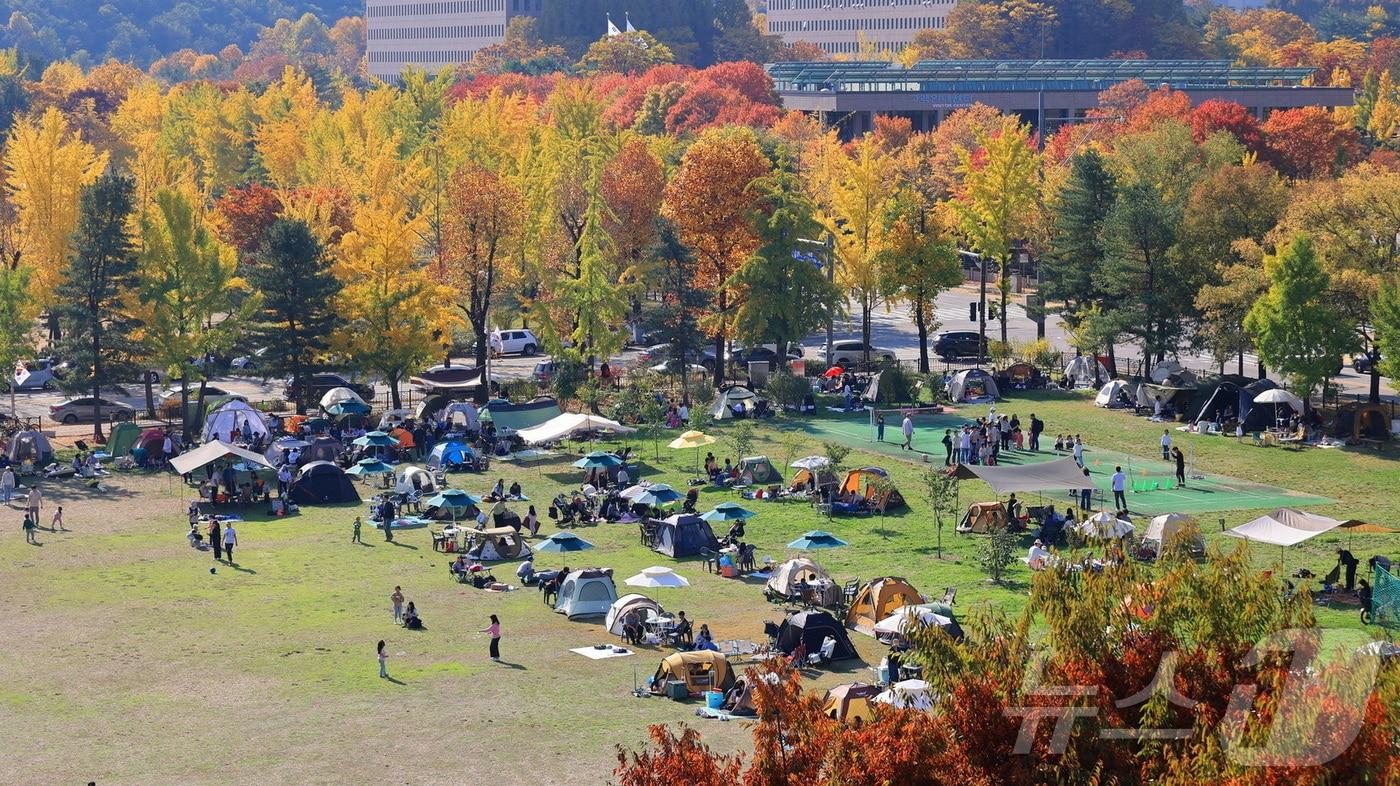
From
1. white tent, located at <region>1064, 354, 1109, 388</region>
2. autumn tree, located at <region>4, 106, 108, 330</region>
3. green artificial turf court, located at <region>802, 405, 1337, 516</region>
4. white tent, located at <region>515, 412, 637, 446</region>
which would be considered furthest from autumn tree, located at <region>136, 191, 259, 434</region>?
white tent, located at <region>1064, 354, 1109, 388</region>

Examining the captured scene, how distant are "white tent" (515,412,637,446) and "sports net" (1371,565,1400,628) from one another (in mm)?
25463

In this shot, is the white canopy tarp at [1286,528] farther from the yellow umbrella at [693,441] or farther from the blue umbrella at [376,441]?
the blue umbrella at [376,441]

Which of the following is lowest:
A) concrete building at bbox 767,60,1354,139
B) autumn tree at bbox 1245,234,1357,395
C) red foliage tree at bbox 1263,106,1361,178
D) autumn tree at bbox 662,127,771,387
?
autumn tree at bbox 1245,234,1357,395

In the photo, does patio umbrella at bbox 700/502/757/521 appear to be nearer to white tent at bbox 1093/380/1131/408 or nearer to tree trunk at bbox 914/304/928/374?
white tent at bbox 1093/380/1131/408

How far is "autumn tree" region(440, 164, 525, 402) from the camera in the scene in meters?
70.1

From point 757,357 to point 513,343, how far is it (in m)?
13.6

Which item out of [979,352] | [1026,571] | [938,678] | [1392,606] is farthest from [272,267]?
[938,678]

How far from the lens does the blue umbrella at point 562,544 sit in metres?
43.5

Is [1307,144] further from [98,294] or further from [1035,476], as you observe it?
[98,294]

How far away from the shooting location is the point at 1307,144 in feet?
356

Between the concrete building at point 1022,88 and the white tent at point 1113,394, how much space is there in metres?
73.9

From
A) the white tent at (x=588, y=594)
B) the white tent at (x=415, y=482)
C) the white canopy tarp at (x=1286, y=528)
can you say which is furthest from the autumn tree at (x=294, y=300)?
the white canopy tarp at (x=1286, y=528)

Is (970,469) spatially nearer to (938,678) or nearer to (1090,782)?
(938,678)

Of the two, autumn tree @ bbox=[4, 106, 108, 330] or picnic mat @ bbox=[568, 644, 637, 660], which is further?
autumn tree @ bbox=[4, 106, 108, 330]
